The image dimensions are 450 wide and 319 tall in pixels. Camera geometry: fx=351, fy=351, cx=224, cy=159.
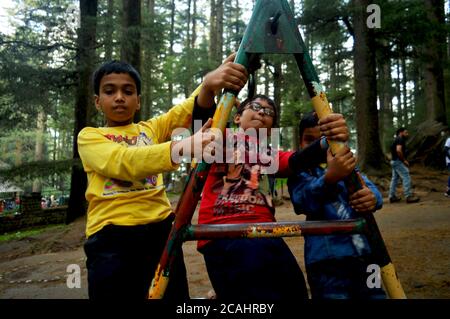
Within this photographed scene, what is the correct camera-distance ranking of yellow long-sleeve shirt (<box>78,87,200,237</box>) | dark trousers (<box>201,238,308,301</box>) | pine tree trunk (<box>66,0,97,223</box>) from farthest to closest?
pine tree trunk (<box>66,0,97,223</box>)
dark trousers (<box>201,238,308,301</box>)
yellow long-sleeve shirt (<box>78,87,200,237</box>)

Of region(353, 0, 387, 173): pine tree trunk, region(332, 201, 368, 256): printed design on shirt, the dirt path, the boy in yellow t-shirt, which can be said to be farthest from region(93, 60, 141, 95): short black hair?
region(353, 0, 387, 173): pine tree trunk

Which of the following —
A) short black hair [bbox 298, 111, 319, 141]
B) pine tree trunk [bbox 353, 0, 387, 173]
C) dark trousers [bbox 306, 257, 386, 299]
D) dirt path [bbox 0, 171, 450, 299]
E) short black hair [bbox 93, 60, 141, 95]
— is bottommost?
dirt path [bbox 0, 171, 450, 299]

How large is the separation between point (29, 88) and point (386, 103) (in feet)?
86.1

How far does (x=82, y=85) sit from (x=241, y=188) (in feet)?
29.3

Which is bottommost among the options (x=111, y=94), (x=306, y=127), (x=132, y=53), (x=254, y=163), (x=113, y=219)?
(x=113, y=219)

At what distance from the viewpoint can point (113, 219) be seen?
144 cm

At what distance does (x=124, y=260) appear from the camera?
1.42 metres

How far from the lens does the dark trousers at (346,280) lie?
1623mm

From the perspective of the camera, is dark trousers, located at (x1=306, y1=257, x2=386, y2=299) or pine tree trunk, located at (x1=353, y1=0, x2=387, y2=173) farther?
pine tree trunk, located at (x1=353, y1=0, x2=387, y2=173)

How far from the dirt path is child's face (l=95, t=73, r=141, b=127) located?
1641mm

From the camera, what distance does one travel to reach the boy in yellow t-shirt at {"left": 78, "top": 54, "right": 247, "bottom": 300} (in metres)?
1.22

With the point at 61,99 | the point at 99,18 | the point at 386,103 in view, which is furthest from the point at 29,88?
the point at 386,103

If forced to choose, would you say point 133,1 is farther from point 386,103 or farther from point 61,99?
point 386,103

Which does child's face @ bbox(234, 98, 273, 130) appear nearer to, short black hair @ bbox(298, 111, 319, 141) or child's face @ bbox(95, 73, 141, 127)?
short black hair @ bbox(298, 111, 319, 141)
